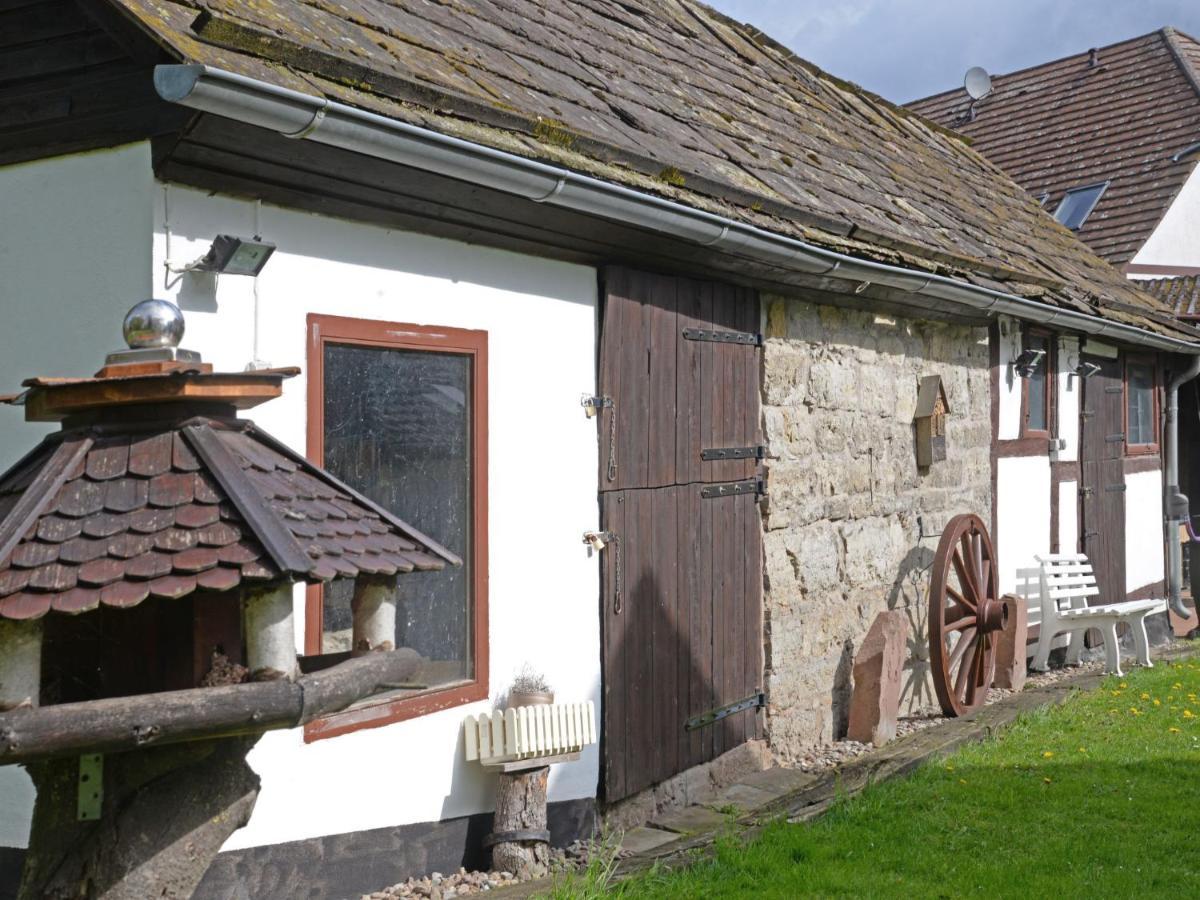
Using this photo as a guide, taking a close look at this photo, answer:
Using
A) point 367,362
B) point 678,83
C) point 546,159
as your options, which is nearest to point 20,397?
point 367,362

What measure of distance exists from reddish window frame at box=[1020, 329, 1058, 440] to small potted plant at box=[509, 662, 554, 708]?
18.5 feet

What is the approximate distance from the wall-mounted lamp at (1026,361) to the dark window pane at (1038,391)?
0.19 meters

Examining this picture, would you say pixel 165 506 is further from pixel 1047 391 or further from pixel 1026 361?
pixel 1047 391

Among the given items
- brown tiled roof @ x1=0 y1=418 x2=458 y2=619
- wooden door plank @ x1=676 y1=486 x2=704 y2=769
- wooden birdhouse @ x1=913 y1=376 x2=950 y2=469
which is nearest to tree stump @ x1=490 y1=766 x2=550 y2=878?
wooden door plank @ x1=676 y1=486 x2=704 y2=769

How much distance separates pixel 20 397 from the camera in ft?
8.99

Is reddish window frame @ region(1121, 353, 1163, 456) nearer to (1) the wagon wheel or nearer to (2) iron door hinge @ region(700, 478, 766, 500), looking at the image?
(1) the wagon wheel

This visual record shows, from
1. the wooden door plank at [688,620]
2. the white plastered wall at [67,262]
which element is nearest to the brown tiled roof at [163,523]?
the white plastered wall at [67,262]

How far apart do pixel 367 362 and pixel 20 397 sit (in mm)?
1675

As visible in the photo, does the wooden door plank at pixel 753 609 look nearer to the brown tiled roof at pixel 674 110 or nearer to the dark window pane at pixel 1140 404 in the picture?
the brown tiled roof at pixel 674 110

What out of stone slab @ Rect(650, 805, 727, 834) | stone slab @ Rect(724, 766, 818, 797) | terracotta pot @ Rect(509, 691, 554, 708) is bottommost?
stone slab @ Rect(650, 805, 727, 834)

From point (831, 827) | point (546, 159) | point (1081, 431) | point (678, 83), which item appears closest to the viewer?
point (546, 159)

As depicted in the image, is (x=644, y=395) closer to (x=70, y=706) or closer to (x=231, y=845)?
(x=231, y=845)

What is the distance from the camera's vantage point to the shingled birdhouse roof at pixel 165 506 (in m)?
2.19

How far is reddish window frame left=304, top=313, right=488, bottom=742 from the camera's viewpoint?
4090mm
